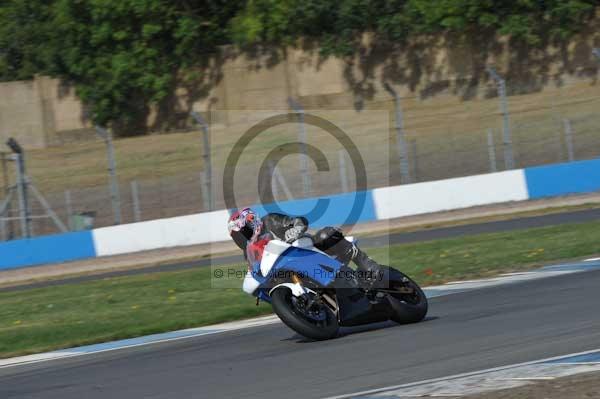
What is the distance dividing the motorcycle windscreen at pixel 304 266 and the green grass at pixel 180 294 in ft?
10.4

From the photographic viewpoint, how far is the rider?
8.86 metres

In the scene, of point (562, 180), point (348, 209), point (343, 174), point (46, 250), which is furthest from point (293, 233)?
point (343, 174)

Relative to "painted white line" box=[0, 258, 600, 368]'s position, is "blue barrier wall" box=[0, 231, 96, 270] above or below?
below

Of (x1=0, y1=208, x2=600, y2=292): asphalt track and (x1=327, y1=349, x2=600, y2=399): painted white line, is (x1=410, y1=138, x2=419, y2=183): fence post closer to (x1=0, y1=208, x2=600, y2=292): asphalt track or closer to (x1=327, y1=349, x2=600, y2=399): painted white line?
(x1=0, y1=208, x2=600, y2=292): asphalt track

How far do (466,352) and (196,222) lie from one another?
16.0 m

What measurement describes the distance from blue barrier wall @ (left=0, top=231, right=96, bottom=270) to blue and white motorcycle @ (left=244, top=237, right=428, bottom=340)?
49.9ft

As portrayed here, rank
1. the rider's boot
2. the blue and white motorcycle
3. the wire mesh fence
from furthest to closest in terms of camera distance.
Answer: the wire mesh fence
the rider's boot
the blue and white motorcycle

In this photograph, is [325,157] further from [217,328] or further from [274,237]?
[274,237]

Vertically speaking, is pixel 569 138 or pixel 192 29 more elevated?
pixel 192 29

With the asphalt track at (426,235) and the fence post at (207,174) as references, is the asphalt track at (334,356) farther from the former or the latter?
the fence post at (207,174)

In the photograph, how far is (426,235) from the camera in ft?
65.4

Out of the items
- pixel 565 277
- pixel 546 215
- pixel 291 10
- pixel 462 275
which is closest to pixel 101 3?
pixel 291 10

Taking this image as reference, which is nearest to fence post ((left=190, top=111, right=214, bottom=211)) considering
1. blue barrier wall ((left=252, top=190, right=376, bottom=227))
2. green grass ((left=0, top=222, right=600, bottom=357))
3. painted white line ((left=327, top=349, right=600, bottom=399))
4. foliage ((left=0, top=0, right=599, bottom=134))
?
blue barrier wall ((left=252, top=190, right=376, bottom=227))

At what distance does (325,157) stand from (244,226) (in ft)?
57.7
